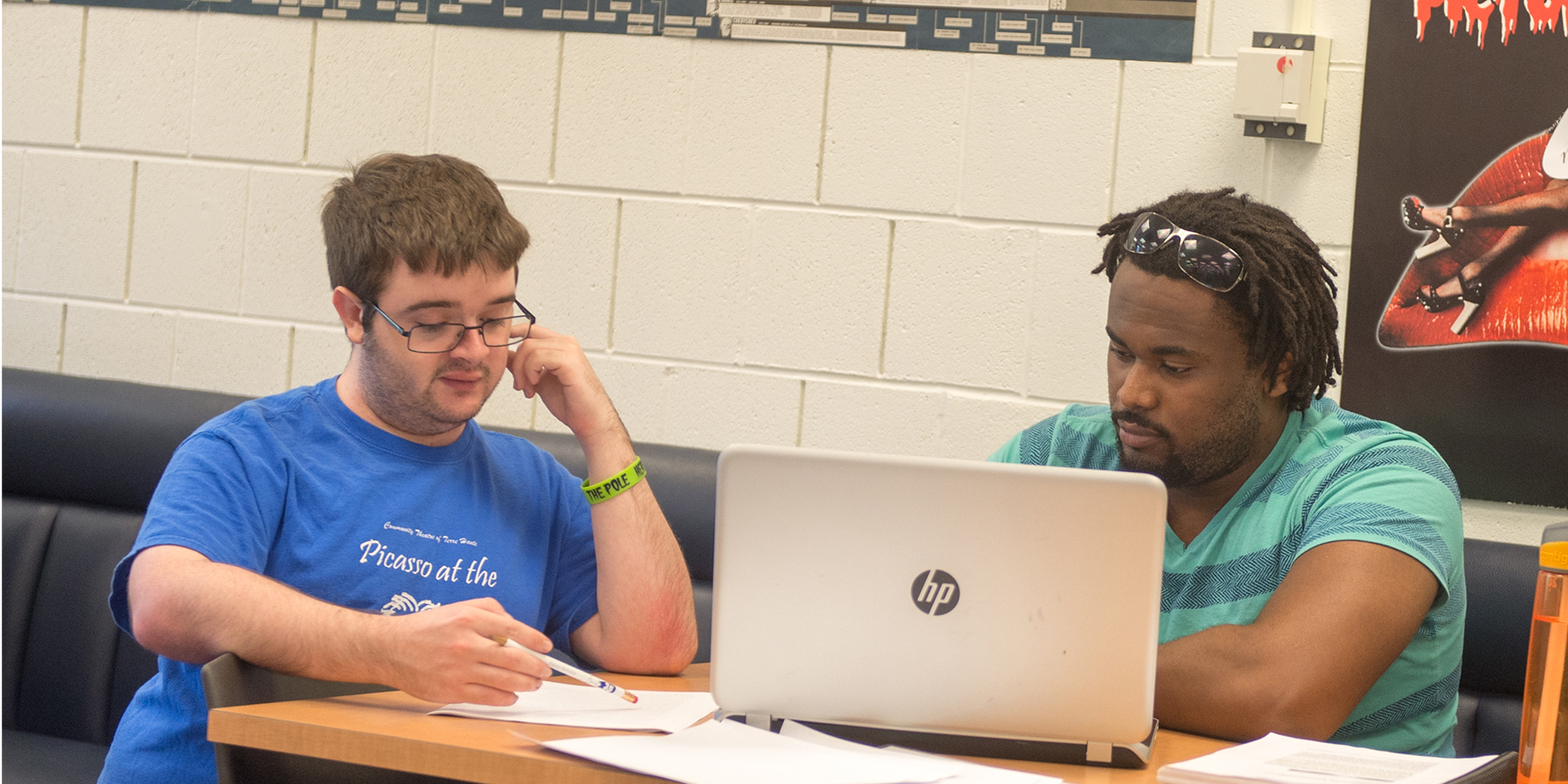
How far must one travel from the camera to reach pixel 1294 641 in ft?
4.19

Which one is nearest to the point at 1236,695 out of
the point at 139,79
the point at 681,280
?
the point at 681,280

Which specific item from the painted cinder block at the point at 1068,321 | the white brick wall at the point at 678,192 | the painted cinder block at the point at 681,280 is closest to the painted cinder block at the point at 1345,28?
the white brick wall at the point at 678,192

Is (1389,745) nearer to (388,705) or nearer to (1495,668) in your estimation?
(1495,668)

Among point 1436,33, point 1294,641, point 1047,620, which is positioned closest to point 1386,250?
point 1436,33

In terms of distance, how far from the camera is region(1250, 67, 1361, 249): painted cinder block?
6.82 feet

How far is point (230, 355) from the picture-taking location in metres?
2.55

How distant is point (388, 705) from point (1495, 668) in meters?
1.41

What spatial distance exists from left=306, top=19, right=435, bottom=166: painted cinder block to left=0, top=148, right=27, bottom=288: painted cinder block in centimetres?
62

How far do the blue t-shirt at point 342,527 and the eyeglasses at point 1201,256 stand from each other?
791 millimetres

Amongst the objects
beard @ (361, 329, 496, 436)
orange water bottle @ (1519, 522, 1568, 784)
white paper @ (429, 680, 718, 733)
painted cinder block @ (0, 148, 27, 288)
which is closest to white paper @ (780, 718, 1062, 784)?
white paper @ (429, 680, 718, 733)

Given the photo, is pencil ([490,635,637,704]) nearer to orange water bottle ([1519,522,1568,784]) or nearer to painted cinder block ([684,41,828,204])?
orange water bottle ([1519,522,1568,784])

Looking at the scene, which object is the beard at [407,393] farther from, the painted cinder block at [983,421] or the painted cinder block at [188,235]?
the painted cinder block at [188,235]

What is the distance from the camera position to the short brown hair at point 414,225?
1529mm

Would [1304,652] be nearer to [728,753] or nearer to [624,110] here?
[728,753]
